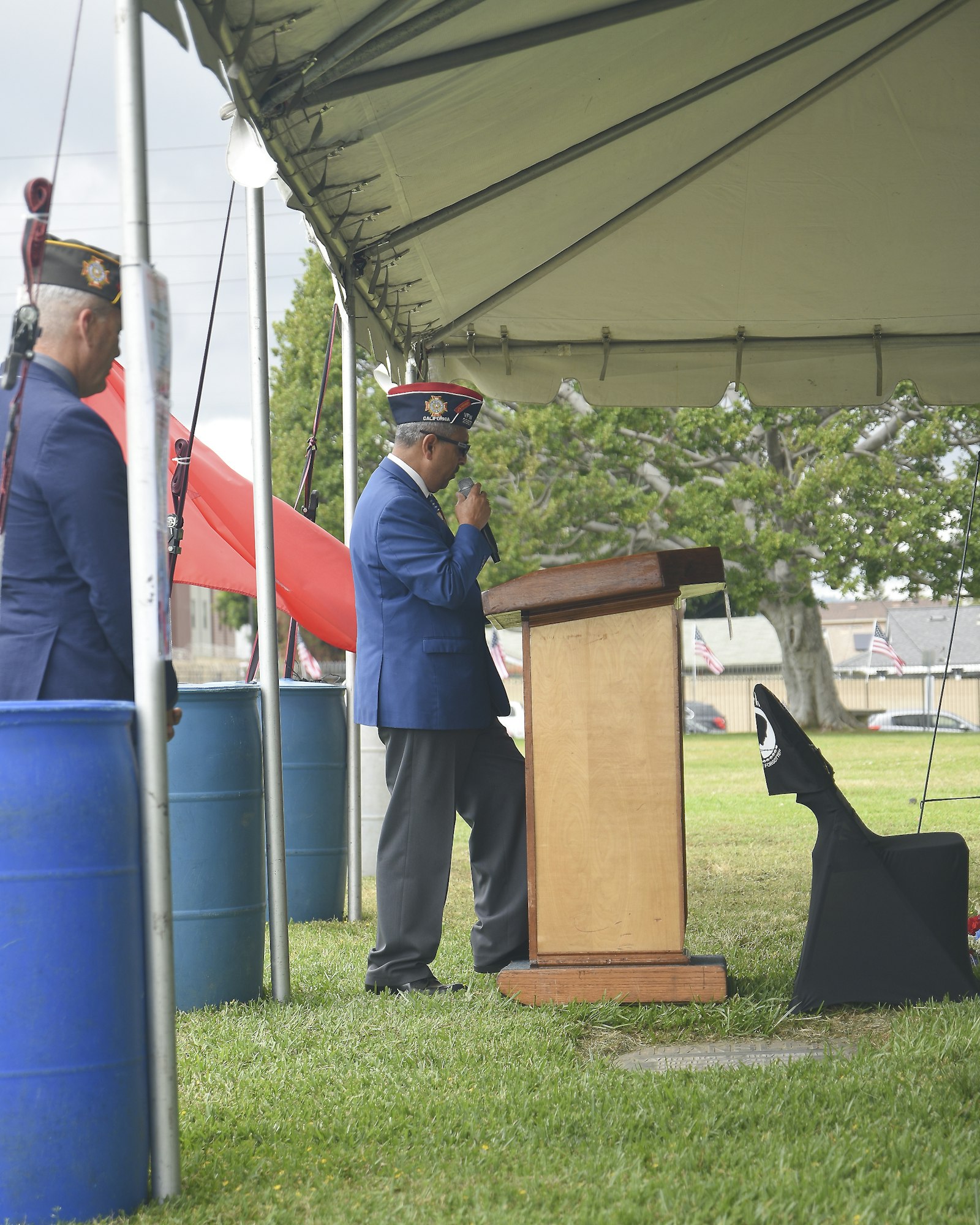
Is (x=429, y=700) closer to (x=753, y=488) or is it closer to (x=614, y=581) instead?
(x=614, y=581)

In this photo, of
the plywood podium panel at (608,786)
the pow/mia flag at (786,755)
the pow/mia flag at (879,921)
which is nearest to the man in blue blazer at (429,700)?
the plywood podium panel at (608,786)

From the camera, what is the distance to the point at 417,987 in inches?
157

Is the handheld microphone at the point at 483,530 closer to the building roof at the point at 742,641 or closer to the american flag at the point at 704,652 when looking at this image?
the american flag at the point at 704,652

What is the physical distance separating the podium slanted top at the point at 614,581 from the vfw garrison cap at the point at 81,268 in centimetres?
151

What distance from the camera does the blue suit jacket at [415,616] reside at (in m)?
4.02

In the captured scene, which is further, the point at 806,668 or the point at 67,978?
the point at 806,668

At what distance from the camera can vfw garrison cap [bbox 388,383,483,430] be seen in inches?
166

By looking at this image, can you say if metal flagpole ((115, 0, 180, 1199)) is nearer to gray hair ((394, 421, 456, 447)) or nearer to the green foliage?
gray hair ((394, 421, 456, 447))

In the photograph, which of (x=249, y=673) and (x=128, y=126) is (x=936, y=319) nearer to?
(x=249, y=673)

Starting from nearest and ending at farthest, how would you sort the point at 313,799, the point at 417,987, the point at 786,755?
the point at 786,755 < the point at 417,987 < the point at 313,799

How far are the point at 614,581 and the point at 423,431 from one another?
982 mm

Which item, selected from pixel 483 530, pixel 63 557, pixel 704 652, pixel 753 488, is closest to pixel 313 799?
pixel 483 530

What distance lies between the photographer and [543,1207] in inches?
86.4

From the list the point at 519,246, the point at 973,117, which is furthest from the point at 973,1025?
the point at 519,246
